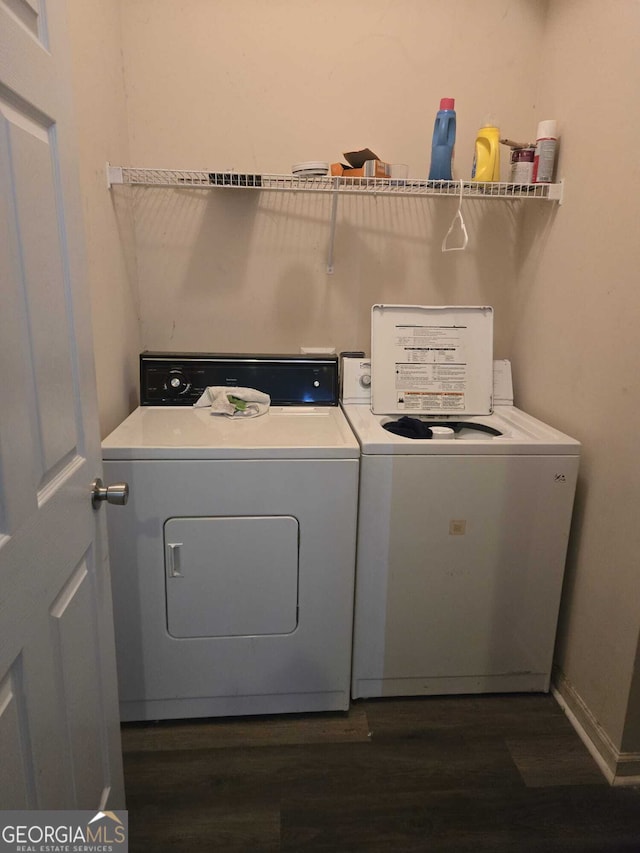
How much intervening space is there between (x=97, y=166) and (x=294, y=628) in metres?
1.59

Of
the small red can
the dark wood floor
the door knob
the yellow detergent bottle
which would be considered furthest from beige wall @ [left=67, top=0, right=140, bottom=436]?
the small red can

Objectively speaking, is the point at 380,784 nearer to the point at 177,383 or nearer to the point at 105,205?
the point at 177,383

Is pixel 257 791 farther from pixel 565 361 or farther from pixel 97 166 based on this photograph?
pixel 97 166

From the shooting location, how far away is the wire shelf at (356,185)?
1941 millimetres

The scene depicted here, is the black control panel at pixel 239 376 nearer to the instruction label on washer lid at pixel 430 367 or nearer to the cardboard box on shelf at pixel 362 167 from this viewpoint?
the instruction label on washer lid at pixel 430 367

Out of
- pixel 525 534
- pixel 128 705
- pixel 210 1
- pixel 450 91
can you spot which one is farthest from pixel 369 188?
pixel 128 705

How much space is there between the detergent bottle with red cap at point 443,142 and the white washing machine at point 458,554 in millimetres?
899

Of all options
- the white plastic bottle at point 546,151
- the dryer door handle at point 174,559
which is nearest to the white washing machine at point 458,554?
the dryer door handle at point 174,559

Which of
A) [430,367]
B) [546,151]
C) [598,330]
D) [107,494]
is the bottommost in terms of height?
[107,494]

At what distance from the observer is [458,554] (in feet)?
5.83

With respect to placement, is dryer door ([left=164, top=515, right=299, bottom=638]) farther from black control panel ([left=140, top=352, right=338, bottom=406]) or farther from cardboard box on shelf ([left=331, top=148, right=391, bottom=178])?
cardboard box on shelf ([left=331, top=148, right=391, bottom=178])

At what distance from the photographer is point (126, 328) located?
6.68 ft

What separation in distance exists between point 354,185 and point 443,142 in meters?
0.35

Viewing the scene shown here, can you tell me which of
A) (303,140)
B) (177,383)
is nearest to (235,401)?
(177,383)
